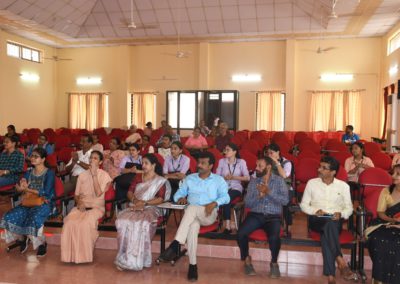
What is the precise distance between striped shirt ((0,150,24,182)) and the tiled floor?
5.38ft

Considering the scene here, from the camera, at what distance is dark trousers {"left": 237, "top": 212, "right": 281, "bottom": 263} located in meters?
3.99

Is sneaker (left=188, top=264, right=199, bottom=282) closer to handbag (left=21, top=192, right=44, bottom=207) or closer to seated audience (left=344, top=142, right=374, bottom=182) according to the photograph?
handbag (left=21, top=192, right=44, bottom=207)

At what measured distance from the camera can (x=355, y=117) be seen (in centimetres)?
1470

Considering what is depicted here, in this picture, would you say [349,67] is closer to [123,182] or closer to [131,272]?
[123,182]

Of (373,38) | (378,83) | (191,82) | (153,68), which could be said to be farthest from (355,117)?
(153,68)

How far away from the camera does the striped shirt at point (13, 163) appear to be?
600 cm

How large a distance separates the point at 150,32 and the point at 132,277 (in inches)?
466

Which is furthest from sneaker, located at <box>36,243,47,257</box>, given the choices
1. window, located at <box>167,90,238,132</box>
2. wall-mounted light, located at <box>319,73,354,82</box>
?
wall-mounted light, located at <box>319,73,354,82</box>

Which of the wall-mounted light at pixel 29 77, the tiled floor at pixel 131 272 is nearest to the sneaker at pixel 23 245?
the tiled floor at pixel 131 272

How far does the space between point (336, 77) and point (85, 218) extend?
40.9 feet

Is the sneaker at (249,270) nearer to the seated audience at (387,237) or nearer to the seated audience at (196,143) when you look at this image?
the seated audience at (387,237)

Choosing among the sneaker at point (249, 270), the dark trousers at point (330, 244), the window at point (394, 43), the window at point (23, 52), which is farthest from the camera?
the window at point (23, 52)

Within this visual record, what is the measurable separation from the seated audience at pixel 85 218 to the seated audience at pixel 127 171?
0.84 m

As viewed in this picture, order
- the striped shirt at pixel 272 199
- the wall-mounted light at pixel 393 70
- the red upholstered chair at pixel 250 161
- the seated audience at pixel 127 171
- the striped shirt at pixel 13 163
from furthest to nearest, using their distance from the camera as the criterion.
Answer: the wall-mounted light at pixel 393 70 → the red upholstered chair at pixel 250 161 → the striped shirt at pixel 13 163 → the seated audience at pixel 127 171 → the striped shirt at pixel 272 199
